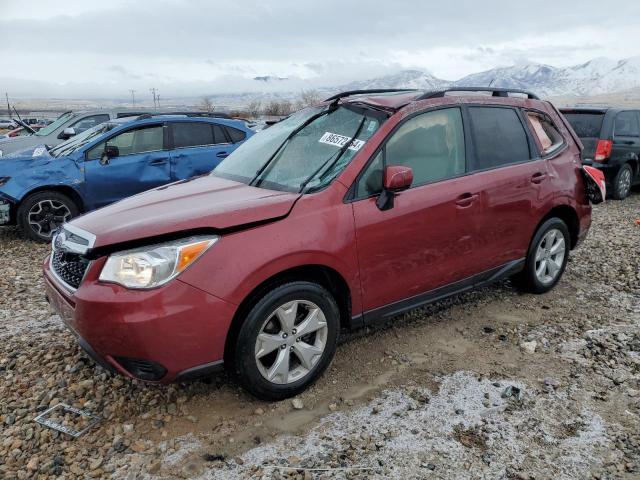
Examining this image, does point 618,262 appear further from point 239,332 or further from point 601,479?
point 239,332

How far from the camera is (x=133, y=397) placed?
124 inches

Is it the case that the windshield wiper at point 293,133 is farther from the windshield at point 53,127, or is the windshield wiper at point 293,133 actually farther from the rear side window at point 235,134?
the windshield at point 53,127

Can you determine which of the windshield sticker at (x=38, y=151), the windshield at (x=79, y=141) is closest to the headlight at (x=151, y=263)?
the windshield at (x=79, y=141)

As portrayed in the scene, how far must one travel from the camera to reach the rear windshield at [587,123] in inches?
363

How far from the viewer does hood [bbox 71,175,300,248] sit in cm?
268

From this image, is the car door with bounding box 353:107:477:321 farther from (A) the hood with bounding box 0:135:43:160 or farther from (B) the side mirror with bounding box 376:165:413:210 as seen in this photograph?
(A) the hood with bounding box 0:135:43:160

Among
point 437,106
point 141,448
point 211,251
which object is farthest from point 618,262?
point 141,448

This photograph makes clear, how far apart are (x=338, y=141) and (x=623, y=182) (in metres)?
8.26

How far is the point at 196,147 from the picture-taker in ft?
24.8

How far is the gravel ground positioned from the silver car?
24.3 ft

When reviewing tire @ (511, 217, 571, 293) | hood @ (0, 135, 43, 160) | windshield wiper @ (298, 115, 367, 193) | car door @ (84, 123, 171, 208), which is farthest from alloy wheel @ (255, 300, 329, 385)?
hood @ (0, 135, 43, 160)

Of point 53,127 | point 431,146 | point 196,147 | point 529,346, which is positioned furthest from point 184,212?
point 53,127

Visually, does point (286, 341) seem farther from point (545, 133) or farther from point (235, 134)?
point (235, 134)

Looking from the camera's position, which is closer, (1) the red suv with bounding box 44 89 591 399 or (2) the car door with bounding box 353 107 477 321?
(1) the red suv with bounding box 44 89 591 399
